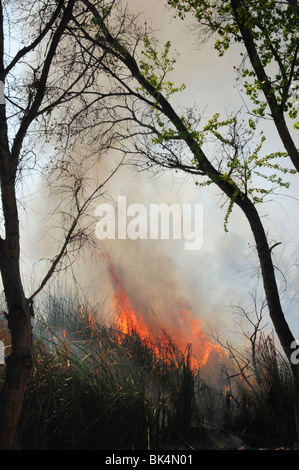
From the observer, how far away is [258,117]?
7062 millimetres

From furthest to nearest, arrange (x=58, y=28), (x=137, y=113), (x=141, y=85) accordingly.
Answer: (x=137, y=113) < (x=141, y=85) < (x=58, y=28)

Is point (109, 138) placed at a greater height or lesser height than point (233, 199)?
greater

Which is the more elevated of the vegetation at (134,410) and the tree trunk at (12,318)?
the tree trunk at (12,318)

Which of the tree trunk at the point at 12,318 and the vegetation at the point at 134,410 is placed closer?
the tree trunk at the point at 12,318

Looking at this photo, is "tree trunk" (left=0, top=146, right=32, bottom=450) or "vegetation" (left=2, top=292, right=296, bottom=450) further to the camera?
"vegetation" (left=2, top=292, right=296, bottom=450)

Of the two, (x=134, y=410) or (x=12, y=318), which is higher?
(x=12, y=318)

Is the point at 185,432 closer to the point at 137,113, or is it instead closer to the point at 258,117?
the point at 258,117

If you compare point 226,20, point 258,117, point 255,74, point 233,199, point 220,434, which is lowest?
point 220,434

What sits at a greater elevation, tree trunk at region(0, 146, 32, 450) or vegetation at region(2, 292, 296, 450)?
tree trunk at region(0, 146, 32, 450)

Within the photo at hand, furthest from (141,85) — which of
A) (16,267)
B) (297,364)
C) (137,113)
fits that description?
(297,364)

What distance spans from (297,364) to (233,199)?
8.76ft

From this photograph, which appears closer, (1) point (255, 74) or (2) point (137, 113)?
(1) point (255, 74)

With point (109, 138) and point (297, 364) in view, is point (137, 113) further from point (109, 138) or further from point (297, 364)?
point (297, 364)

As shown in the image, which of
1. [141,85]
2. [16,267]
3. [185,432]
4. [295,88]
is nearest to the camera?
[16,267]
